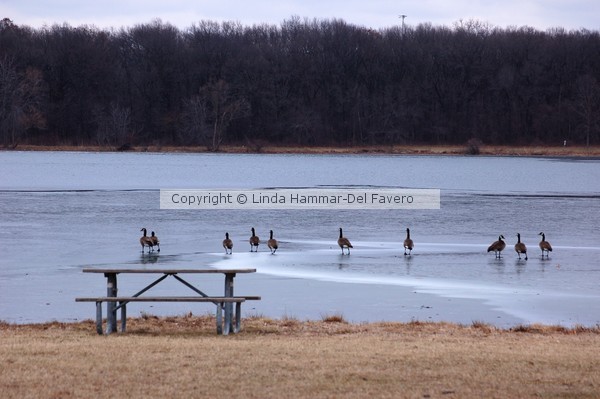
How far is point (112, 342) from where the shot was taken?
1114 cm

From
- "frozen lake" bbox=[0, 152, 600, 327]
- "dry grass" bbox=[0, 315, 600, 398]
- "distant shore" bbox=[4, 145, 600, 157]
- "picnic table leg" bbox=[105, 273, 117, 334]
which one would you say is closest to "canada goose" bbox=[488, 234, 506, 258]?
"frozen lake" bbox=[0, 152, 600, 327]

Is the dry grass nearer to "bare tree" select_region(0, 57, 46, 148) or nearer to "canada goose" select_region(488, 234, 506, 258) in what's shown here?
"canada goose" select_region(488, 234, 506, 258)

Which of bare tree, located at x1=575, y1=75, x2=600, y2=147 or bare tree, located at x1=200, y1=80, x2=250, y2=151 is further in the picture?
bare tree, located at x1=575, y1=75, x2=600, y2=147

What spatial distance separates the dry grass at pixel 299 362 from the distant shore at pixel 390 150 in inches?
3475

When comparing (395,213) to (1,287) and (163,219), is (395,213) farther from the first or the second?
(1,287)

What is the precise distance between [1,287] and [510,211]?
22884 mm

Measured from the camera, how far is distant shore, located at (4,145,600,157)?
100688 millimetres

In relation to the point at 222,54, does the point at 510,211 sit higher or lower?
lower

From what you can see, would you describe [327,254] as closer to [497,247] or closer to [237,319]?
[497,247]

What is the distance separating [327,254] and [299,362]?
496 inches

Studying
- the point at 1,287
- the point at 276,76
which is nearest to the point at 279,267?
the point at 1,287

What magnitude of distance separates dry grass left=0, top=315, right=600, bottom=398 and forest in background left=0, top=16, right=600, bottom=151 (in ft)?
291

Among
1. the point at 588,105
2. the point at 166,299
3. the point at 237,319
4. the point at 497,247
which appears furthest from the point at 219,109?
the point at 166,299

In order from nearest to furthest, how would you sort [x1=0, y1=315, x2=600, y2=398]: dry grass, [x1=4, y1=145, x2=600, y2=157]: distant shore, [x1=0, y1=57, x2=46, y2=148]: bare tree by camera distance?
[x1=0, y1=315, x2=600, y2=398]: dry grass < [x1=0, y1=57, x2=46, y2=148]: bare tree < [x1=4, y1=145, x2=600, y2=157]: distant shore
